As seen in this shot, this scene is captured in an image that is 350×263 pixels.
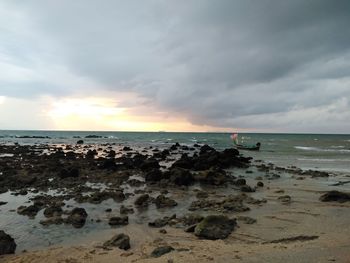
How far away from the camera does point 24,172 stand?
26875 mm

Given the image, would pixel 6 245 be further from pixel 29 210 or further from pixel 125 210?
pixel 125 210

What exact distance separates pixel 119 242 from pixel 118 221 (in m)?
2.67

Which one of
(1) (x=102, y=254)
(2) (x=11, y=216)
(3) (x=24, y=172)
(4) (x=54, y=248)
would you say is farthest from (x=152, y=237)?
(3) (x=24, y=172)

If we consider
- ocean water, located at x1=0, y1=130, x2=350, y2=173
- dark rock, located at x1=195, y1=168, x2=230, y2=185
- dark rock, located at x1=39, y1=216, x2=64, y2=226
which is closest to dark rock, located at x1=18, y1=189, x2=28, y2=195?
dark rock, located at x1=39, y1=216, x2=64, y2=226

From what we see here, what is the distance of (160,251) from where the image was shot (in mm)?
9984

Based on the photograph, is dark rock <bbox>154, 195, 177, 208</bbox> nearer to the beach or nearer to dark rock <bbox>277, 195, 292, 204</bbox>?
the beach

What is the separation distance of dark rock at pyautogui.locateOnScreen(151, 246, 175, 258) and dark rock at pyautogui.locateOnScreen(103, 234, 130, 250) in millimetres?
1052

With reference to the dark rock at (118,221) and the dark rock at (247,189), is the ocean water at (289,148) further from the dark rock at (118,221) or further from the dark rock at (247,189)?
the dark rock at (118,221)

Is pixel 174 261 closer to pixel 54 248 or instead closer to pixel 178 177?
pixel 54 248

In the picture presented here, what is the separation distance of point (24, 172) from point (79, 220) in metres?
15.4

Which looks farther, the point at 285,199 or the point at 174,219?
the point at 285,199

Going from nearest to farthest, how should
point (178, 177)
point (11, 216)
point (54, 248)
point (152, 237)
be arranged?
point (54, 248), point (152, 237), point (11, 216), point (178, 177)

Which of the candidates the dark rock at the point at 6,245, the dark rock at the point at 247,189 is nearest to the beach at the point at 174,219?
the dark rock at the point at 247,189

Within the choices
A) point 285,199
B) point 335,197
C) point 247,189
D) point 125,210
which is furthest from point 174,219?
point 335,197
